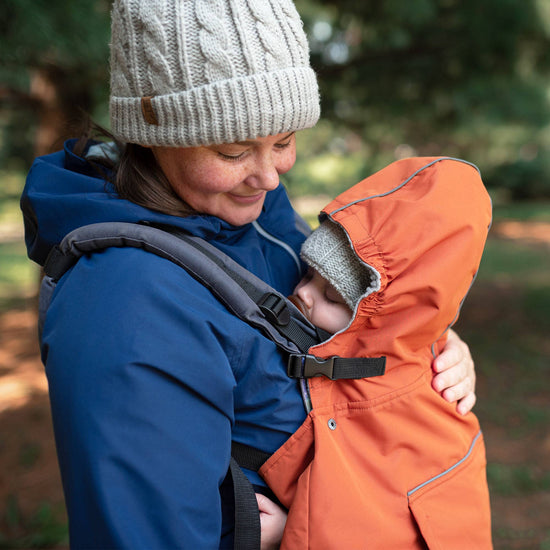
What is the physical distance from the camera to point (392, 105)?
5547 millimetres

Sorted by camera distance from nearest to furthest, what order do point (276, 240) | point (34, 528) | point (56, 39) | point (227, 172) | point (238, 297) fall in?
point (238, 297) → point (227, 172) → point (276, 240) → point (56, 39) → point (34, 528)

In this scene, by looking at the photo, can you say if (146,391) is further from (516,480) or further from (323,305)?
(516,480)

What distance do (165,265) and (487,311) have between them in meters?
7.24

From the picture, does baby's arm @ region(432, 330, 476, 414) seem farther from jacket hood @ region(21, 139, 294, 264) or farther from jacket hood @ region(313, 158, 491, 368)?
jacket hood @ region(21, 139, 294, 264)

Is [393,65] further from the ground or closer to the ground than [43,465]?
further from the ground

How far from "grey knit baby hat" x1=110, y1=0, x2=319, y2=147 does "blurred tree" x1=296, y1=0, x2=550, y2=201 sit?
3463 mm

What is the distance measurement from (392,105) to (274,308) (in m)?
4.71

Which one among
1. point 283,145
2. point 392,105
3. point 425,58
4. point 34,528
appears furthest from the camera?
point 392,105

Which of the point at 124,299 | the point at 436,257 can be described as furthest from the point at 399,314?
the point at 124,299

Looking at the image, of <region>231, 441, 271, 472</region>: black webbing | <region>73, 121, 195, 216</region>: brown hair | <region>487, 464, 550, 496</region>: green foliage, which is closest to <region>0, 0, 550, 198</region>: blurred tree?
<region>73, 121, 195, 216</region>: brown hair

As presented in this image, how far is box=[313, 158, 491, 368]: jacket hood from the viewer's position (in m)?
1.38

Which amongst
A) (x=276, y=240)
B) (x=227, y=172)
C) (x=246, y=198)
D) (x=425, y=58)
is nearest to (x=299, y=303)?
(x=276, y=240)

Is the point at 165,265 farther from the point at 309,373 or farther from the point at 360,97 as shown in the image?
the point at 360,97

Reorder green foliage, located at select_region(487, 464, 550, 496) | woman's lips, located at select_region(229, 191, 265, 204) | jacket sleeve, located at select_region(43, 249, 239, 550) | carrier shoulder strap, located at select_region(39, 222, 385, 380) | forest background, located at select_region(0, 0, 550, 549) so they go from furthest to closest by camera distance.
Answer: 1. green foliage, located at select_region(487, 464, 550, 496)
2. forest background, located at select_region(0, 0, 550, 549)
3. woman's lips, located at select_region(229, 191, 265, 204)
4. carrier shoulder strap, located at select_region(39, 222, 385, 380)
5. jacket sleeve, located at select_region(43, 249, 239, 550)
